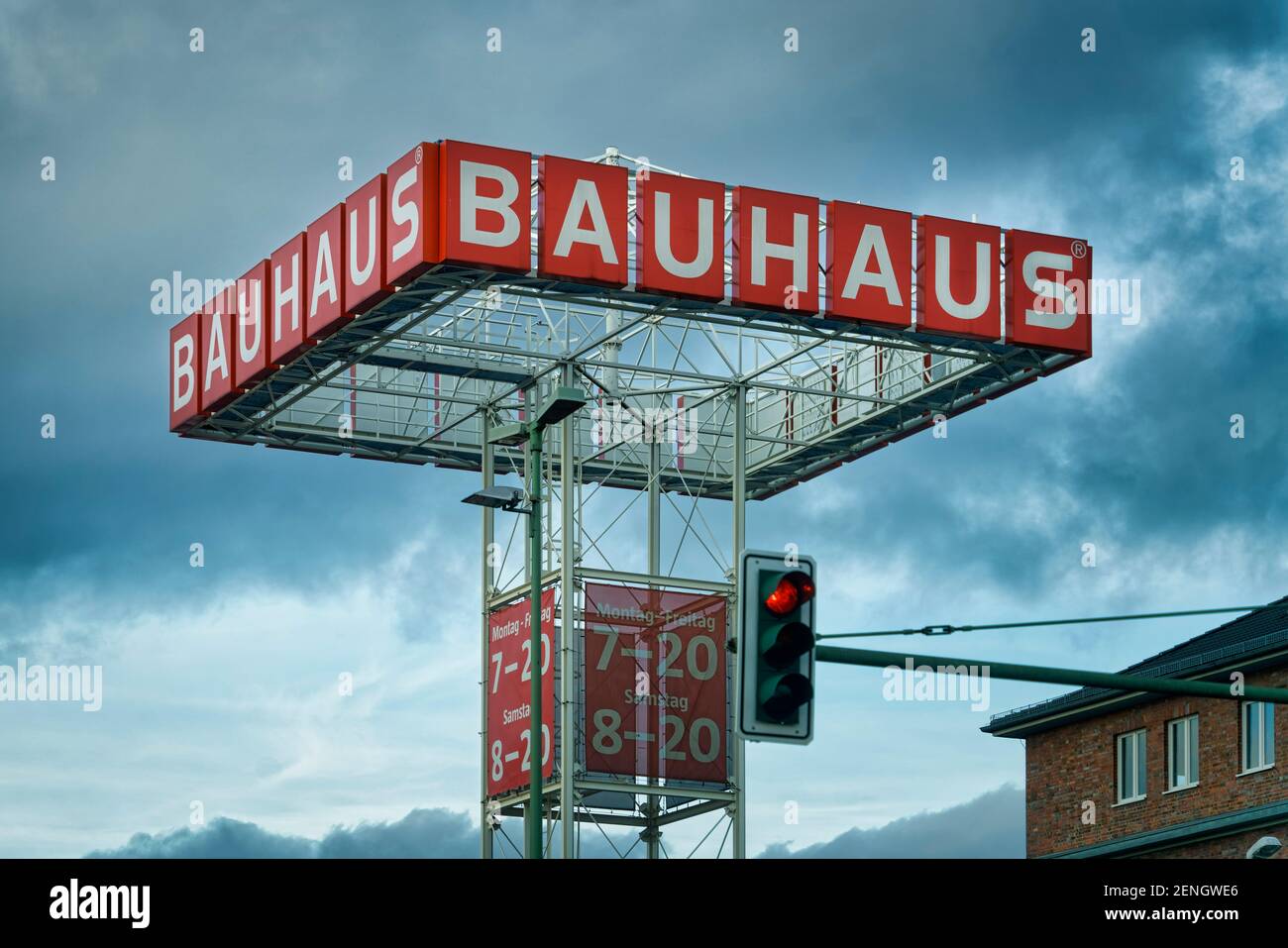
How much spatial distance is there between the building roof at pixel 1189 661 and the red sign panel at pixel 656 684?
9838mm

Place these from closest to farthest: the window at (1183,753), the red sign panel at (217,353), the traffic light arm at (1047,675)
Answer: the traffic light arm at (1047,675) → the red sign panel at (217,353) → the window at (1183,753)

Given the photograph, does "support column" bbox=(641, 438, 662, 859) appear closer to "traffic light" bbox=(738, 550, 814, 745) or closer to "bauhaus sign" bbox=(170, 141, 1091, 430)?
"bauhaus sign" bbox=(170, 141, 1091, 430)

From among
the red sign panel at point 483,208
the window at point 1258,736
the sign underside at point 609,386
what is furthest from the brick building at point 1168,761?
the red sign panel at point 483,208

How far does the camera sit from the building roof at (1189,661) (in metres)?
51.7

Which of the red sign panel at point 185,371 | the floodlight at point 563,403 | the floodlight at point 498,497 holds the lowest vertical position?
the floodlight at point 498,497

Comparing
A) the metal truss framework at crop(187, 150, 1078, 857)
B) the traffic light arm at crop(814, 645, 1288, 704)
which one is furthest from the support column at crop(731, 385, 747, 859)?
the traffic light arm at crop(814, 645, 1288, 704)

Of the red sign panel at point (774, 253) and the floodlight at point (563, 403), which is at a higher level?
the red sign panel at point (774, 253)

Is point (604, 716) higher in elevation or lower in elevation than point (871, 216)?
lower

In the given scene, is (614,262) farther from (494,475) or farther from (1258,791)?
(1258,791)

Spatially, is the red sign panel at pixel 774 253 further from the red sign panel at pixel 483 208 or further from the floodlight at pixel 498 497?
the floodlight at pixel 498 497

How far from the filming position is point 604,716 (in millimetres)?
44062

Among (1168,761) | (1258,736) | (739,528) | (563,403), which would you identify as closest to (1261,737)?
(1258,736)
